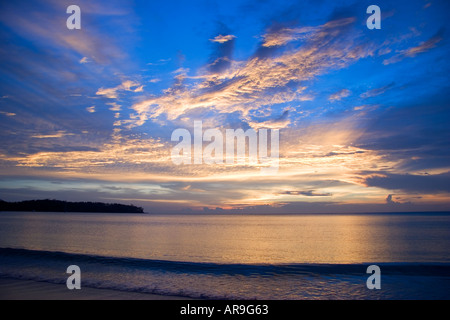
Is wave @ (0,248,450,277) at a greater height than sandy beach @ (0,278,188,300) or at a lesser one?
lesser

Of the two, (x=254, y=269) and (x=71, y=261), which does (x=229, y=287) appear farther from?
(x=71, y=261)

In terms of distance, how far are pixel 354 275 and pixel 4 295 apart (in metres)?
17.1

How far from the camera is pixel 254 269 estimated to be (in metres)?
17.4

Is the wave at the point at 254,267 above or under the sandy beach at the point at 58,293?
under

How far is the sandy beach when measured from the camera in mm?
A: 10930

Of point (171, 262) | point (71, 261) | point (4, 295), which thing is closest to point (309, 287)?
point (171, 262)

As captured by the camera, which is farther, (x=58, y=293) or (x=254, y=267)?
(x=254, y=267)

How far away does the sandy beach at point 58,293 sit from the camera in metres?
10.9

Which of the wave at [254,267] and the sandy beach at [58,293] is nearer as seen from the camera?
the sandy beach at [58,293]

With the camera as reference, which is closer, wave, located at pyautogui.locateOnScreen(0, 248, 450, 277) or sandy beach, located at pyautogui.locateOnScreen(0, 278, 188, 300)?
sandy beach, located at pyautogui.locateOnScreen(0, 278, 188, 300)

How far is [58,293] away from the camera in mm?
11445

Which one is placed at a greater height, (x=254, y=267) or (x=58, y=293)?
(x=58, y=293)
